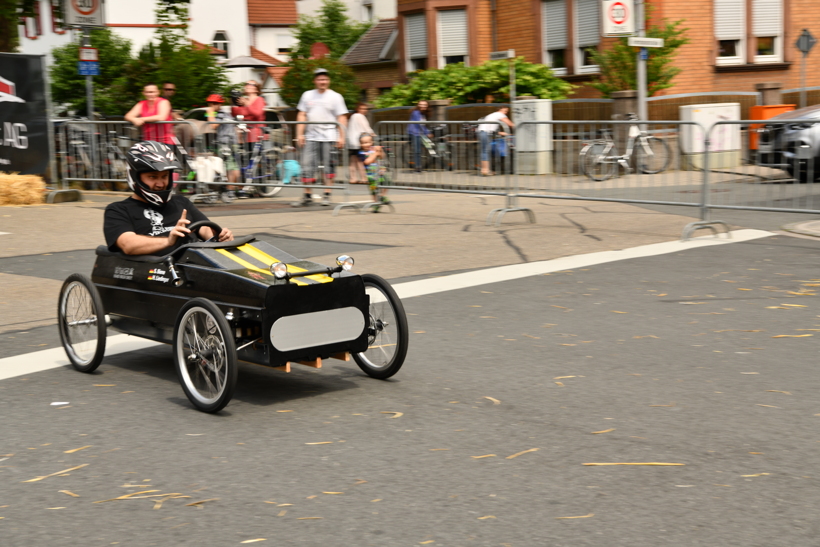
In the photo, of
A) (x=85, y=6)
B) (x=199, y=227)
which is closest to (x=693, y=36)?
(x=85, y=6)

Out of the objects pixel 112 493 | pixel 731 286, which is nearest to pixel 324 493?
pixel 112 493

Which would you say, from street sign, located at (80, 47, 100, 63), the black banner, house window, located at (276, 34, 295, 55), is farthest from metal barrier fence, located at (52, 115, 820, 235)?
house window, located at (276, 34, 295, 55)

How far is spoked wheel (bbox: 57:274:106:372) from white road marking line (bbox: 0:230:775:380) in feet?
0.74

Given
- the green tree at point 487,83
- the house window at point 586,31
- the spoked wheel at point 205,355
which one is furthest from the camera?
the house window at point 586,31

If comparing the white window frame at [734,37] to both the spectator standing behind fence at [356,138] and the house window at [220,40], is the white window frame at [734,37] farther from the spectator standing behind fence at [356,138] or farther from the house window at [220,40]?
the house window at [220,40]

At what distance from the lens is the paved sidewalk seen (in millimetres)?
9609

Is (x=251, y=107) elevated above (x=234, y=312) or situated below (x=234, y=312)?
above

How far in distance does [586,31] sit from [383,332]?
80.1 feet

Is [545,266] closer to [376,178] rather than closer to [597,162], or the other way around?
[597,162]

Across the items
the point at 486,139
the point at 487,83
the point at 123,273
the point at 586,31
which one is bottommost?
the point at 123,273

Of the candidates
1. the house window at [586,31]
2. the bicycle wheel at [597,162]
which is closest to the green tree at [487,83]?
the house window at [586,31]

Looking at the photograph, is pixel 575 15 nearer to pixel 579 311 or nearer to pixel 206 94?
pixel 206 94

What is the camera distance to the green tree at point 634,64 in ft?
77.5

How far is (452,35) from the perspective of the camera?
33.0 meters
